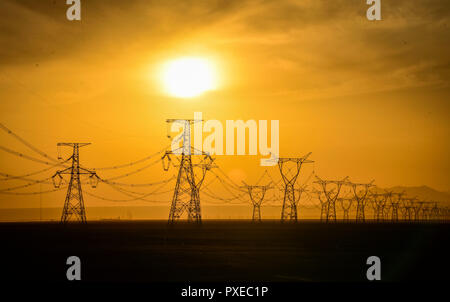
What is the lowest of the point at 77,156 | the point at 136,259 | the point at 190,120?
the point at 136,259

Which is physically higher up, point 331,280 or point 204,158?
point 204,158

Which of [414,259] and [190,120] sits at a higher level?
[190,120]

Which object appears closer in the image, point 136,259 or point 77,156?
point 136,259

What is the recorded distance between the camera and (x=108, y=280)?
36375mm

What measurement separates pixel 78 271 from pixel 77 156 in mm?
91172

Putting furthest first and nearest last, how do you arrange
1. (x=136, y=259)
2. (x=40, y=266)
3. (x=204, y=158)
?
(x=204, y=158)
(x=136, y=259)
(x=40, y=266)

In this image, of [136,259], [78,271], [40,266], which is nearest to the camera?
[78,271]
